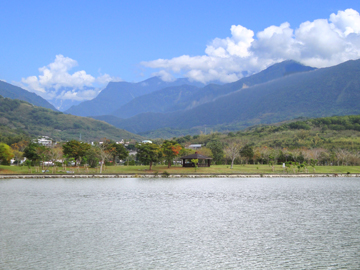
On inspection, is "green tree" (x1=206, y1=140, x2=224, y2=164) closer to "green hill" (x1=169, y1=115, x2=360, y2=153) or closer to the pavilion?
the pavilion

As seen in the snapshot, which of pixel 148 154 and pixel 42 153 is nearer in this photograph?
pixel 148 154

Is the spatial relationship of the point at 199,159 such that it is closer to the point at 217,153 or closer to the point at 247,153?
the point at 217,153

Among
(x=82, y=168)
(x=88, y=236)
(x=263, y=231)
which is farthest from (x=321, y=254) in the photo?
(x=82, y=168)

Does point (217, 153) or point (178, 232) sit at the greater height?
point (217, 153)

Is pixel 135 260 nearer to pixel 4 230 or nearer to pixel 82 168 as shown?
pixel 4 230

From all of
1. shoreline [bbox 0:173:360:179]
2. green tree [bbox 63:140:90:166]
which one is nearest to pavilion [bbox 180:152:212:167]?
shoreline [bbox 0:173:360:179]

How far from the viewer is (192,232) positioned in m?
24.4

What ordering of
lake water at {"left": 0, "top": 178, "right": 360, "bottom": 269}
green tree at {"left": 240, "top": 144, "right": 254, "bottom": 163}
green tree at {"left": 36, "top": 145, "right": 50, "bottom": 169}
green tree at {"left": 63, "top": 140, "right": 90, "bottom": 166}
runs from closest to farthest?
lake water at {"left": 0, "top": 178, "right": 360, "bottom": 269}, green tree at {"left": 36, "top": 145, "right": 50, "bottom": 169}, green tree at {"left": 63, "top": 140, "right": 90, "bottom": 166}, green tree at {"left": 240, "top": 144, "right": 254, "bottom": 163}

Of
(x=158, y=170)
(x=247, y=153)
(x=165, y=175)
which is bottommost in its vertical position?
(x=165, y=175)

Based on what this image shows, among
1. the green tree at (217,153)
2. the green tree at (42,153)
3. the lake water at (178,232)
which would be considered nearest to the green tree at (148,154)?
the green tree at (42,153)

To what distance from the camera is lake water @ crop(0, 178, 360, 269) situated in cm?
1822

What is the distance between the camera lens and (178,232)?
24.4 metres

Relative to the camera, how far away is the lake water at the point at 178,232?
1822cm

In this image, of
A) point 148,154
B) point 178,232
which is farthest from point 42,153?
point 178,232
